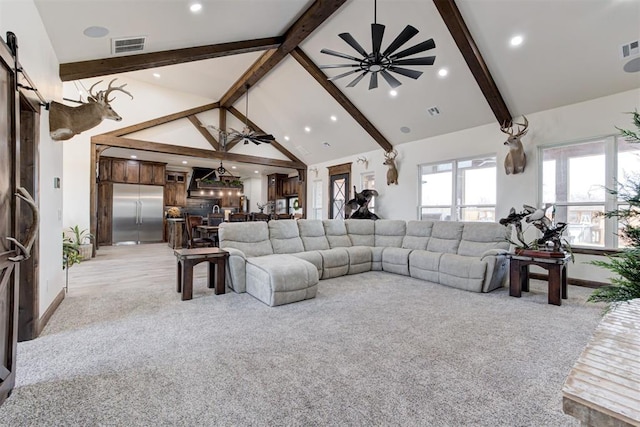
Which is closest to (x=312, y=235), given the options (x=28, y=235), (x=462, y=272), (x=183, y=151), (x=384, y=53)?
(x=462, y=272)

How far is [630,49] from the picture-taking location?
12.1 ft

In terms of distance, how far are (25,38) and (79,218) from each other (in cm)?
521

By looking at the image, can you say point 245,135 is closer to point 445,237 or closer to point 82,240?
point 82,240

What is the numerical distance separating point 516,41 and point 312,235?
413 centimetres

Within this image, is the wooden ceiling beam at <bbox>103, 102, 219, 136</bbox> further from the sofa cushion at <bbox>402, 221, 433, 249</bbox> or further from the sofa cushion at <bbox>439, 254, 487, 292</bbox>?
the sofa cushion at <bbox>439, 254, 487, 292</bbox>

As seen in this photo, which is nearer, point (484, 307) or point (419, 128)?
point (484, 307)

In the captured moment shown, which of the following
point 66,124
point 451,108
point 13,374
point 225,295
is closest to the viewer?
point 13,374

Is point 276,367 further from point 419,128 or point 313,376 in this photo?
point 419,128

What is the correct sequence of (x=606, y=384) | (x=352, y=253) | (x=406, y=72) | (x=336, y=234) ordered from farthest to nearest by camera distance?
(x=336, y=234), (x=352, y=253), (x=406, y=72), (x=606, y=384)

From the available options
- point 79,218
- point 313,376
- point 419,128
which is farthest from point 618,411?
point 79,218

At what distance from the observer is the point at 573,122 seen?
15.4ft

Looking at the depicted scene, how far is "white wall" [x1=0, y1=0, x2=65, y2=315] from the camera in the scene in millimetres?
2236

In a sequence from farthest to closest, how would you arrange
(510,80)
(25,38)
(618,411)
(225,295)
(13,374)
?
1. (510,80)
2. (225,295)
3. (25,38)
4. (13,374)
5. (618,411)

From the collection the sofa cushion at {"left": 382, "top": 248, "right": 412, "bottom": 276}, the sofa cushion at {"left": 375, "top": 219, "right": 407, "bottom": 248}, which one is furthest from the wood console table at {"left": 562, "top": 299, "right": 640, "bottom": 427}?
the sofa cushion at {"left": 375, "top": 219, "right": 407, "bottom": 248}
